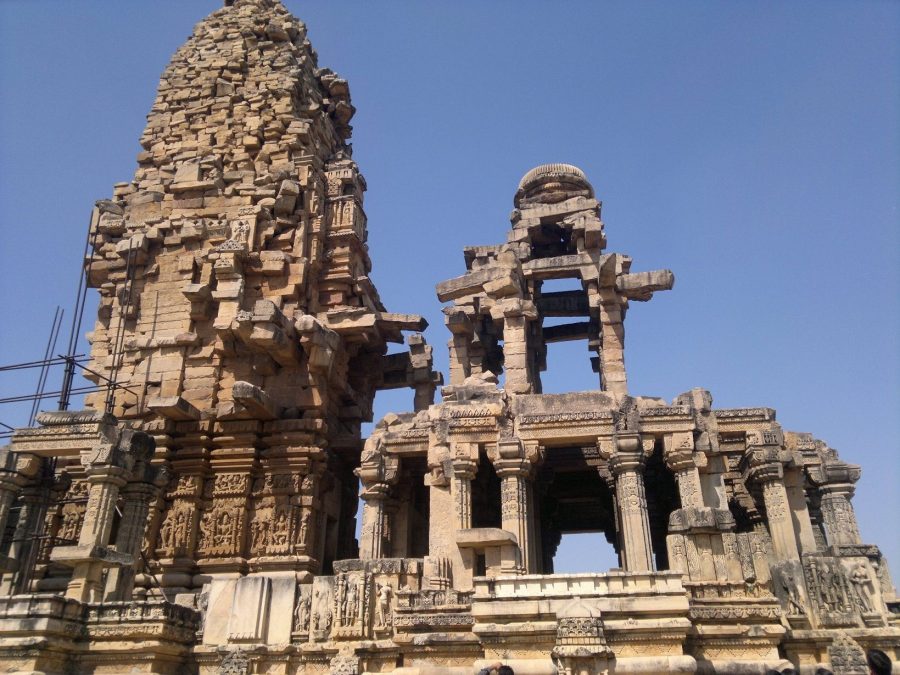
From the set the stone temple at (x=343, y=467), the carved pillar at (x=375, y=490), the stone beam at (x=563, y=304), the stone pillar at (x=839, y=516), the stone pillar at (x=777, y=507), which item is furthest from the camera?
the stone beam at (x=563, y=304)

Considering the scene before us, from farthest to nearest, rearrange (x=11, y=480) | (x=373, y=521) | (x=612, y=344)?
(x=612, y=344) → (x=373, y=521) → (x=11, y=480)

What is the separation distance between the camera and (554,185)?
19.2 m

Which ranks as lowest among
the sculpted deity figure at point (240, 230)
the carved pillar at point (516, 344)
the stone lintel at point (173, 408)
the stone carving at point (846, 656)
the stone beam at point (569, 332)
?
the stone carving at point (846, 656)

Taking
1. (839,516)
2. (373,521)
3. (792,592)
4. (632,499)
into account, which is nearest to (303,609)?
(373,521)

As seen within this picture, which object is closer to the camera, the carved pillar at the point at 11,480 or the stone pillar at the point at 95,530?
the stone pillar at the point at 95,530

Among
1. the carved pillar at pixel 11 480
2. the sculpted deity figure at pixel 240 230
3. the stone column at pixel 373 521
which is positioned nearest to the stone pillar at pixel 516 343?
the stone column at pixel 373 521

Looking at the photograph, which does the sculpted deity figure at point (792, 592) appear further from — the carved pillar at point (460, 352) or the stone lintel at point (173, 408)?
the stone lintel at point (173, 408)

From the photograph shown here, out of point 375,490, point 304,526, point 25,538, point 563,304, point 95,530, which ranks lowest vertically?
point 95,530

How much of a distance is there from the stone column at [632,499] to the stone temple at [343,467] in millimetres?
56

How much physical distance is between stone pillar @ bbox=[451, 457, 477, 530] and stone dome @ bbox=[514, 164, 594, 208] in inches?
314

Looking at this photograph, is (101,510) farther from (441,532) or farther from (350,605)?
(441,532)

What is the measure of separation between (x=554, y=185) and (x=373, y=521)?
9416mm

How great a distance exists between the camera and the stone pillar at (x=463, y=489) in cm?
1348

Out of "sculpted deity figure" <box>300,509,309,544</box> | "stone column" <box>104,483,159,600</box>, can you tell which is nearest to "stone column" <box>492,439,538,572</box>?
"sculpted deity figure" <box>300,509,309,544</box>
